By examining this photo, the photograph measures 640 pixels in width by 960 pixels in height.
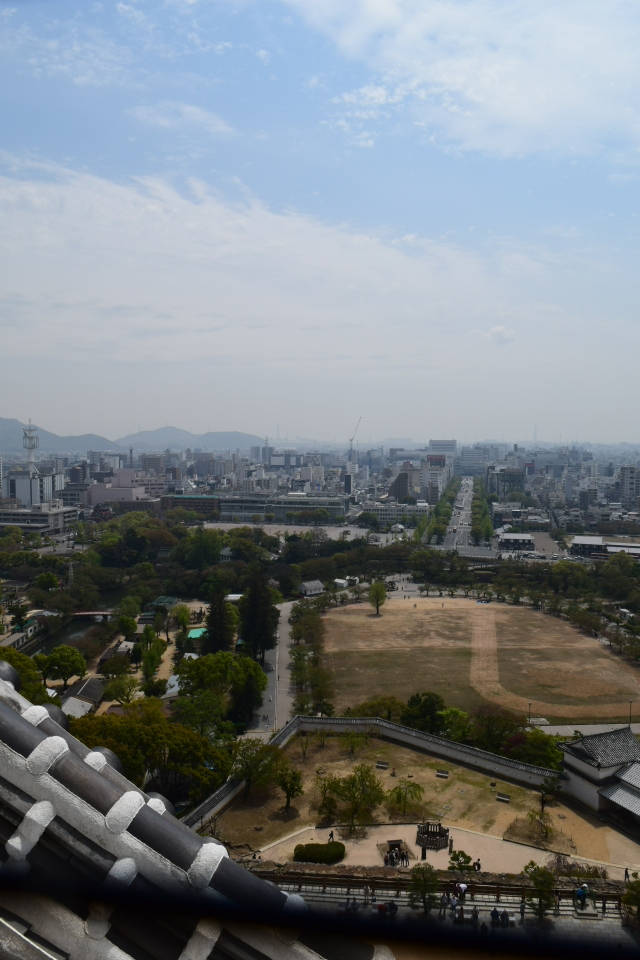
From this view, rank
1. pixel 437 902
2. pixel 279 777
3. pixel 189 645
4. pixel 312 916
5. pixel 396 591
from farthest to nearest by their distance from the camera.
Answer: pixel 396 591 < pixel 189 645 < pixel 279 777 < pixel 437 902 < pixel 312 916

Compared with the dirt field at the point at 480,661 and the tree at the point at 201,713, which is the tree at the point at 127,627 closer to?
the dirt field at the point at 480,661

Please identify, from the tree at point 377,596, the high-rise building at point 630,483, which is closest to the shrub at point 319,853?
the tree at point 377,596

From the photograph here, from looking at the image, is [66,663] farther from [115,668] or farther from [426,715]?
[426,715]

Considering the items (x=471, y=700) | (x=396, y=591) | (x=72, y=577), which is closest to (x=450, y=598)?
(x=396, y=591)

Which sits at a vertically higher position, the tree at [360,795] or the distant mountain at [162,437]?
the distant mountain at [162,437]

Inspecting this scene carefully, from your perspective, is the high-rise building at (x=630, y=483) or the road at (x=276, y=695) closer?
the road at (x=276, y=695)

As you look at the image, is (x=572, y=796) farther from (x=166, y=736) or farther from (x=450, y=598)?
(x=450, y=598)

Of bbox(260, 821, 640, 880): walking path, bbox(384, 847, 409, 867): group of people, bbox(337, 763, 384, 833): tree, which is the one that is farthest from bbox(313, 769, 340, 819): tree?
bbox(384, 847, 409, 867): group of people
